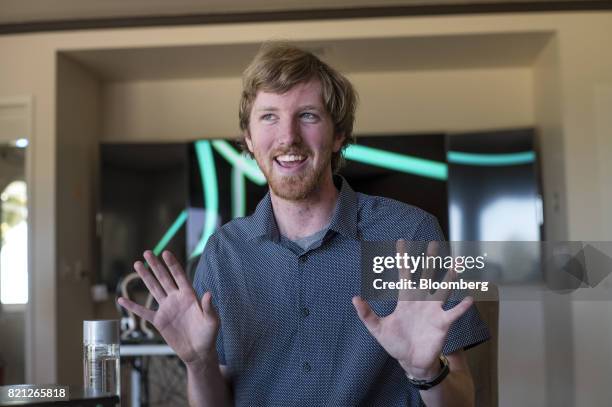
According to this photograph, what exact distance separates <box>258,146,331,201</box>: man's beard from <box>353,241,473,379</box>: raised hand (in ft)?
1.23

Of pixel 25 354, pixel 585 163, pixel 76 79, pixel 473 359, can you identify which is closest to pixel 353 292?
pixel 473 359

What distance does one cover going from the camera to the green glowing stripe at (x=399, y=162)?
478 centimetres

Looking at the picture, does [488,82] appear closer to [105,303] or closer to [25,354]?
[105,303]

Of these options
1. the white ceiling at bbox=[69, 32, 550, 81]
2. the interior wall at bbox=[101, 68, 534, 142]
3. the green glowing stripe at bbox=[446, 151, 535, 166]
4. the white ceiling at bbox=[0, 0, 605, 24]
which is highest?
the white ceiling at bbox=[0, 0, 605, 24]

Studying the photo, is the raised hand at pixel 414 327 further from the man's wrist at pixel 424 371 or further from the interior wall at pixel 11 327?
the interior wall at pixel 11 327

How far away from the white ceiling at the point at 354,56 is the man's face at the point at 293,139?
10.4ft

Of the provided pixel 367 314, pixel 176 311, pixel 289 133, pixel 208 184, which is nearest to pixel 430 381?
pixel 367 314

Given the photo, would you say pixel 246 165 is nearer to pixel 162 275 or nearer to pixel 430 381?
pixel 162 275

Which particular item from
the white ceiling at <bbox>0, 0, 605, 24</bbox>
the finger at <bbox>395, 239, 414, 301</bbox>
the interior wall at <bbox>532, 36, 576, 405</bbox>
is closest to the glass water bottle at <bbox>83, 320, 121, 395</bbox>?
the finger at <bbox>395, 239, 414, 301</bbox>

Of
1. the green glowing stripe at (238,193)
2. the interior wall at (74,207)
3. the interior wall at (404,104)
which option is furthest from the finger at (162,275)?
the interior wall at (404,104)

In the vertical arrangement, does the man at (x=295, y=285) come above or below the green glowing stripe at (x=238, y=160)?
below

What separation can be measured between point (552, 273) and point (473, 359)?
0.29 meters

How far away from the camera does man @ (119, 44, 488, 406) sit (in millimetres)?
1149
